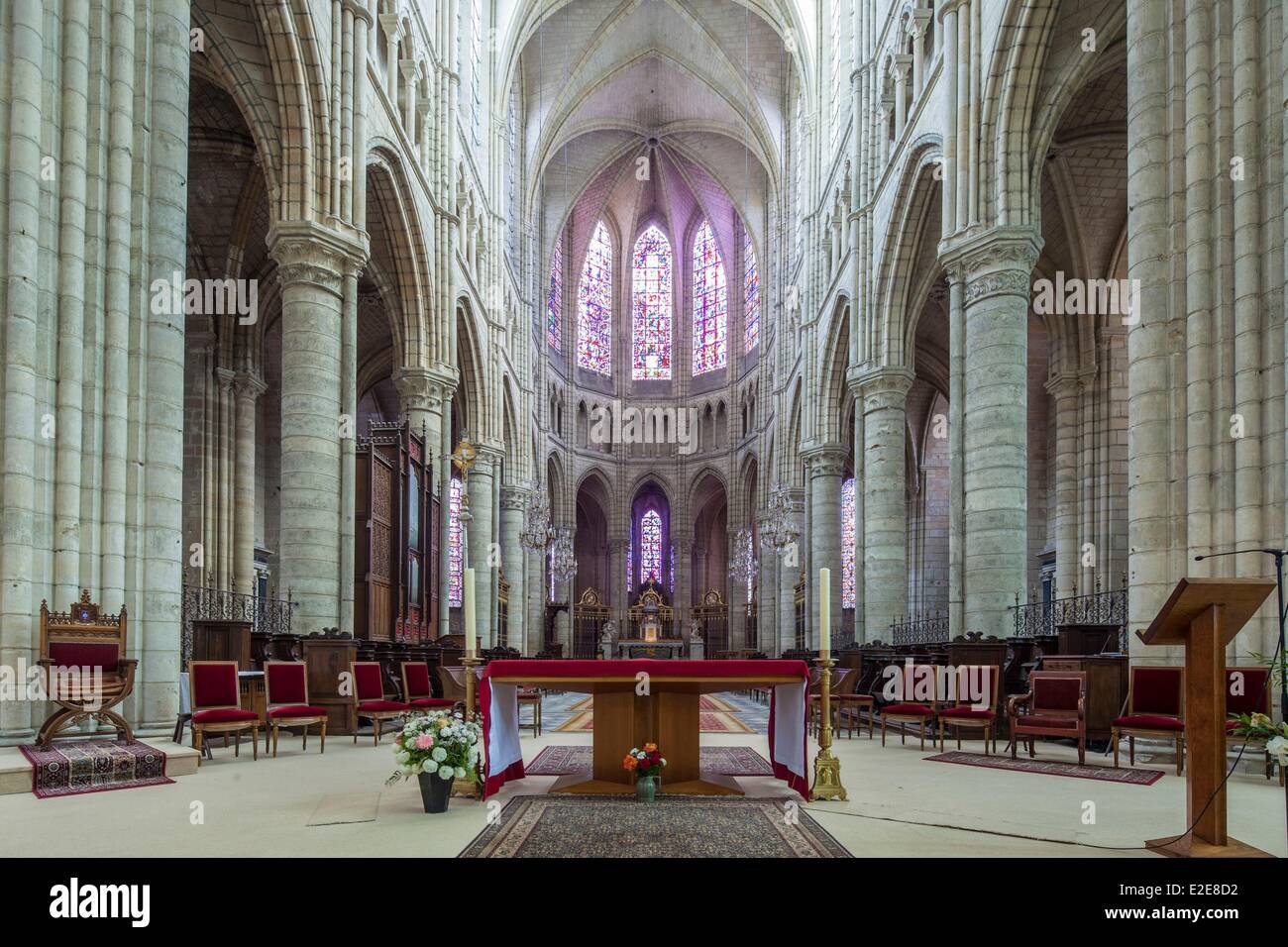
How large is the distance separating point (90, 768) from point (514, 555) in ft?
76.1

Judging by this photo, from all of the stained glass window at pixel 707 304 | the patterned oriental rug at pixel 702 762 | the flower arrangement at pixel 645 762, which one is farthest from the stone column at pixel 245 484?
the stained glass window at pixel 707 304

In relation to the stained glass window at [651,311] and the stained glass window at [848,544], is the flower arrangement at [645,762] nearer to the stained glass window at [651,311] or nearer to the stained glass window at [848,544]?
the stained glass window at [848,544]

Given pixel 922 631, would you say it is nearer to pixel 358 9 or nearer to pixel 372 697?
pixel 372 697

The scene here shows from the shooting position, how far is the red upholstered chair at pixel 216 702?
8.45 meters

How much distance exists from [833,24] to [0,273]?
834 inches

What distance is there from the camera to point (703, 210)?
41.2 meters

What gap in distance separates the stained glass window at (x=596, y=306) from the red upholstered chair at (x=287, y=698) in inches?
1237

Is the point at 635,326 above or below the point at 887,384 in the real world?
above

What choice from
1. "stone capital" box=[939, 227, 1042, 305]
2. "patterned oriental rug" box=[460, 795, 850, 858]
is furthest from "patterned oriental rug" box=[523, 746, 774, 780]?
"stone capital" box=[939, 227, 1042, 305]

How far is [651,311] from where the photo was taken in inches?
1683

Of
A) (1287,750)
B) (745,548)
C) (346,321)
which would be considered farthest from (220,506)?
(745,548)

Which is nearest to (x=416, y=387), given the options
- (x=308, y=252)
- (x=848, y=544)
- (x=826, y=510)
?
(x=308, y=252)

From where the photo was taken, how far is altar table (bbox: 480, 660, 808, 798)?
6.32 meters

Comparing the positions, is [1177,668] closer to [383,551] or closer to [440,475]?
[383,551]
